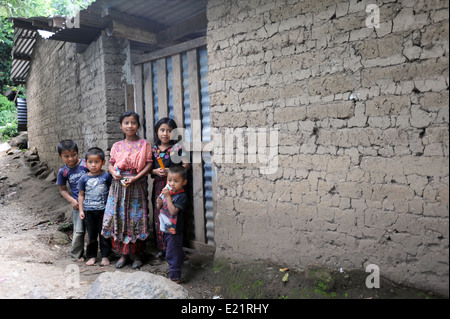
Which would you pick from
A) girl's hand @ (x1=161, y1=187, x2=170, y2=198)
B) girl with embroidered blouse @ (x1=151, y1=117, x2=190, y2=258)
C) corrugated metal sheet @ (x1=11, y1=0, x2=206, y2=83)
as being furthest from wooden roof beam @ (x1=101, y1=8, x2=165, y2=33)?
girl's hand @ (x1=161, y1=187, x2=170, y2=198)

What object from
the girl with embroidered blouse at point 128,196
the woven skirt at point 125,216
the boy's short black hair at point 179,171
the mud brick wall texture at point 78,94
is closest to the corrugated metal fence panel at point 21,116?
the mud brick wall texture at point 78,94

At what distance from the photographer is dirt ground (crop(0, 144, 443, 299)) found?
8.28ft

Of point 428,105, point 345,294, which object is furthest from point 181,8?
point 345,294

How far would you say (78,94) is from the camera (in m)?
5.64

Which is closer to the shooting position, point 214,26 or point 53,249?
point 214,26

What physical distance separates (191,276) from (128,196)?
109 centimetres

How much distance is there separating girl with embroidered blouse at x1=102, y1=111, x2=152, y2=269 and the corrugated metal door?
1.75ft

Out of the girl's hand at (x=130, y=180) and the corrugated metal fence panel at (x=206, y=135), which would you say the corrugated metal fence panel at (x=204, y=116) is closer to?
the corrugated metal fence panel at (x=206, y=135)

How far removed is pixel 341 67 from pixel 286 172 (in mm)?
968

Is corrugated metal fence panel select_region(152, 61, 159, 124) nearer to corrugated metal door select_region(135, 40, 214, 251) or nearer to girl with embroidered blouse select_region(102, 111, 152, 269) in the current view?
corrugated metal door select_region(135, 40, 214, 251)

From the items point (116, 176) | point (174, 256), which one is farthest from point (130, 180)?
point (174, 256)

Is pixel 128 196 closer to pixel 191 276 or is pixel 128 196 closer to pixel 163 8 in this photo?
pixel 191 276

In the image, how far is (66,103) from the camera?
639 cm
